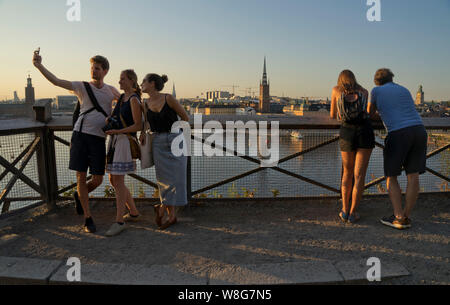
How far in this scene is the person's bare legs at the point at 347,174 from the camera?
12.1ft

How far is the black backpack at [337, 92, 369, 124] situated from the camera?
3518 millimetres

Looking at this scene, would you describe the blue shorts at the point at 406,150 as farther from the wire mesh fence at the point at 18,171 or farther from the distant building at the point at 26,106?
the distant building at the point at 26,106

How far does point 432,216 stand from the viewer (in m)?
4.02

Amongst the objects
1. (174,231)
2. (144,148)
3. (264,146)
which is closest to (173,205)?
(174,231)

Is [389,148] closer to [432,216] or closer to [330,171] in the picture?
[432,216]

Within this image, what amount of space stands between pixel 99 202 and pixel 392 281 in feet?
12.0

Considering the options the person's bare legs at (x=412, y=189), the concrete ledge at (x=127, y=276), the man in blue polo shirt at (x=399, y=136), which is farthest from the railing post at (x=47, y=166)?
the person's bare legs at (x=412, y=189)

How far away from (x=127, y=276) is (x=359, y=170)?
8.63 feet

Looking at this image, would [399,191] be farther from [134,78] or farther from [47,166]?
[47,166]

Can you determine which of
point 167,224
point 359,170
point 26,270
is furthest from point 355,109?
point 26,270

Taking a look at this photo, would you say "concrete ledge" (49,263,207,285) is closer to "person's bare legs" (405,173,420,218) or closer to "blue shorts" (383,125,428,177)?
"blue shorts" (383,125,428,177)

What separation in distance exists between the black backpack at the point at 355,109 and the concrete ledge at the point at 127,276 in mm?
2284

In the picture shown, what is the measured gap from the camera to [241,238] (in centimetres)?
338
